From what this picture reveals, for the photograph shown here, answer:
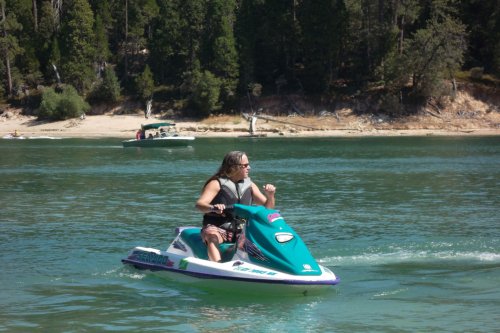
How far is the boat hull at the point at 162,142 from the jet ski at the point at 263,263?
1841 inches

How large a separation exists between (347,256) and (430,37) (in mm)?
59873

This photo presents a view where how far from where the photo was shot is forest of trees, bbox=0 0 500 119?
7481 cm

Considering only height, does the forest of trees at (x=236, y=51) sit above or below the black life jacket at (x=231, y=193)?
above

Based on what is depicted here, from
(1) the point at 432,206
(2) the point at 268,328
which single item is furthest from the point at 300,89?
(2) the point at 268,328

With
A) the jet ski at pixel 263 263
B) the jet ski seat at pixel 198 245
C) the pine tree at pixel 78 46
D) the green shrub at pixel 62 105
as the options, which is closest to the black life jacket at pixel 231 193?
the jet ski at pixel 263 263

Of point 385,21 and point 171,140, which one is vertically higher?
point 385,21

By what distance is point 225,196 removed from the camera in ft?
37.0

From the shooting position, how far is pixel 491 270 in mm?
12789

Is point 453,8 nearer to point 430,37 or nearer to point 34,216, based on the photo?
point 430,37

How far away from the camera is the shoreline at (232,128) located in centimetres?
7162

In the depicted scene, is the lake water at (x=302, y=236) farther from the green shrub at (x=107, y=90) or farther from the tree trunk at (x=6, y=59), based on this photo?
the tree trunk at (x=6, y=59)

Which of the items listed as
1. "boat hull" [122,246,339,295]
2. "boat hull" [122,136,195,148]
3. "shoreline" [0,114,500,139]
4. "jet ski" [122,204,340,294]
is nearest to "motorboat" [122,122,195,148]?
"boat hull" [122,136,195,148]

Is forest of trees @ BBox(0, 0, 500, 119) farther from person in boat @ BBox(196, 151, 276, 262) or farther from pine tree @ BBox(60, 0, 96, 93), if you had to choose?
person in boat @ BBox(196, 151, 276, 262)

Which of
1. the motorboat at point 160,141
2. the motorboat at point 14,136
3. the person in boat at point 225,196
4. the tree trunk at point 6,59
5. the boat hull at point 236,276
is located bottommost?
the motorboat at point 14,136
